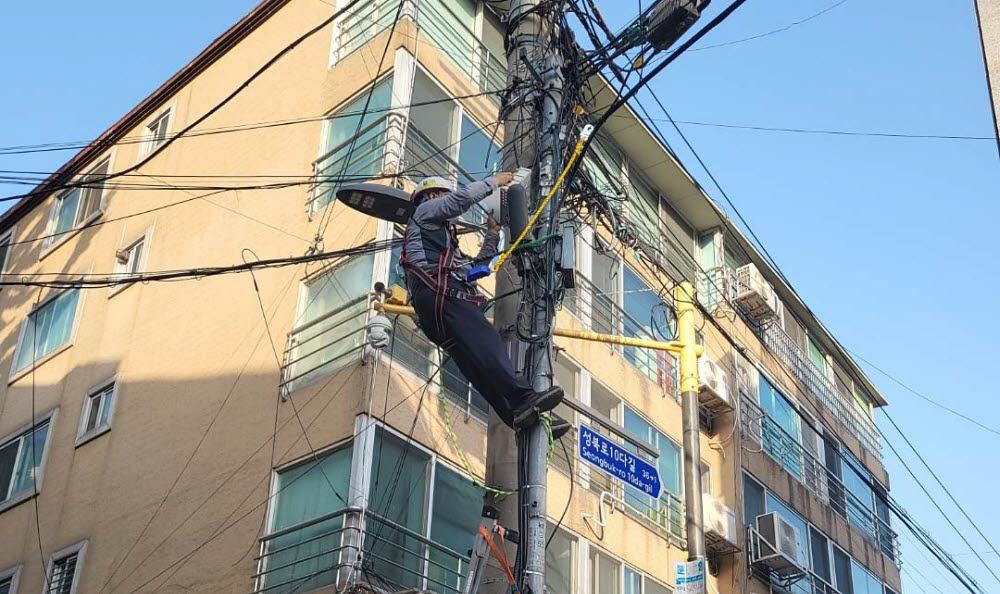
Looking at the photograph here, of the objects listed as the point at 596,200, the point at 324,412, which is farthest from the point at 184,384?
the point at 596,200

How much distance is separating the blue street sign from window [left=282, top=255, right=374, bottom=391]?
16.4 feet

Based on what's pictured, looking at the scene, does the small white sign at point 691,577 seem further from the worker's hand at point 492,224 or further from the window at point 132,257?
the window at point 132,257

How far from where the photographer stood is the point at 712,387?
2194cm

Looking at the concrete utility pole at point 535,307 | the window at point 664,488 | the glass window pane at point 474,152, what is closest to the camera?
the concrete utility pole at point 535,307

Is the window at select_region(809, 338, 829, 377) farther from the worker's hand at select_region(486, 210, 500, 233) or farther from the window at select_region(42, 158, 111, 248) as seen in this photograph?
the worker's hand at select_region(486, 210, 500, 233)

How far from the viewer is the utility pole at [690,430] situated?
41.3 ft

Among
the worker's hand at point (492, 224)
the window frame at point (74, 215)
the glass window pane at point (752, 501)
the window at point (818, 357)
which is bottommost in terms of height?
the worker's hand at point (492, 224)

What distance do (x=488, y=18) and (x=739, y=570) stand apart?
11000mm

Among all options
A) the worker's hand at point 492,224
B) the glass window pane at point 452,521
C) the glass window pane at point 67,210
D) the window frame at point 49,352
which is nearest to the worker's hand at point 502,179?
the worker's hand at point 492,224

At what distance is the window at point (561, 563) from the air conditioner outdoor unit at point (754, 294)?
10222 millimetres

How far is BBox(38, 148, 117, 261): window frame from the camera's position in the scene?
22094mm

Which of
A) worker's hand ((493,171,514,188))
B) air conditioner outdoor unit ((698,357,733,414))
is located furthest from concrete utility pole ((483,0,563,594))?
air conditioner outdoor unit ((698,357,733,414))

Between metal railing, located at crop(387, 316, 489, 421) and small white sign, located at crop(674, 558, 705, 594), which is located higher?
metal railing, located at crop(387, 316, 489, 421)

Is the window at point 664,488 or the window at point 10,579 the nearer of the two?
the window at point 10,579
